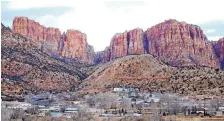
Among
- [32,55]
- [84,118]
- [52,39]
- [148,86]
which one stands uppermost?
[52,39]

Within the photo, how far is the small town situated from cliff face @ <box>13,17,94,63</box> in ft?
58.3

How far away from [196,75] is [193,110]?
10631 mm

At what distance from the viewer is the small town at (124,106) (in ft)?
53.0

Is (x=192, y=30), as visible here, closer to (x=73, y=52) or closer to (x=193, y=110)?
(x=73, y=52)

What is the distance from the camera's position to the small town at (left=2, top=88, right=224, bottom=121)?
53.0 feet

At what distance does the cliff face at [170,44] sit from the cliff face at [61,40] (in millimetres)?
2839

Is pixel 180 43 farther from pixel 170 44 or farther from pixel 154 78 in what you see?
pixel 154 78

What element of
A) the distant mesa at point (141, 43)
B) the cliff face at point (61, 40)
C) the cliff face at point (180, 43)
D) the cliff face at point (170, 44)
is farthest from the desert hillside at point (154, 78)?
the cliff face at point (61, 40)

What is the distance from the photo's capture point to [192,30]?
43.8 m

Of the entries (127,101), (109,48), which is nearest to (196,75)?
(127,101)

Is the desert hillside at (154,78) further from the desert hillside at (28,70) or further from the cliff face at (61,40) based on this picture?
the cliff face at (61,40)

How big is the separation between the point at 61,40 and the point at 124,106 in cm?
2779

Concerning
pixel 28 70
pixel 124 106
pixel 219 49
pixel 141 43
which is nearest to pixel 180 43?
pixel 141 43

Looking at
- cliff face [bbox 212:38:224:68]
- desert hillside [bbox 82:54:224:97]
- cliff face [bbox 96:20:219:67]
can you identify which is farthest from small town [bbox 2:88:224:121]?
cliff face [bbox 212:38:224:68]
